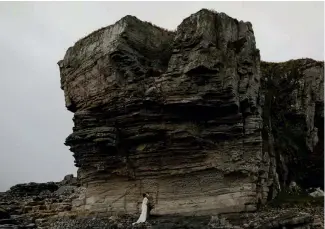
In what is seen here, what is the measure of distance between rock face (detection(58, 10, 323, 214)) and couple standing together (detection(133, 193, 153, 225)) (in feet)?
1.59

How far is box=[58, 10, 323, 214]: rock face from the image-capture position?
1185 inches

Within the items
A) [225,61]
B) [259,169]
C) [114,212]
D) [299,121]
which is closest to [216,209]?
[259,169]

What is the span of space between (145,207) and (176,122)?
206 inches

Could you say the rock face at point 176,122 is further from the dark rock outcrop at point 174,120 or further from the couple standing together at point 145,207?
the couple standing together at point 145,207

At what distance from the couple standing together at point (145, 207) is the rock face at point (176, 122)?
484 mm

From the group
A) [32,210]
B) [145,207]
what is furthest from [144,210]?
[32,210]

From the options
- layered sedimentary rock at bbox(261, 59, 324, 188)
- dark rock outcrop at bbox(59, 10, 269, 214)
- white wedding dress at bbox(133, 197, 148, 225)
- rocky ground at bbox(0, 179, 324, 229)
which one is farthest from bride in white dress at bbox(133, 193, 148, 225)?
layered sedimentary rock at bbox(261, 59, 324, 188)

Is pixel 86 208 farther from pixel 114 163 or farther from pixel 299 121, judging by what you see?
pixel 299 121

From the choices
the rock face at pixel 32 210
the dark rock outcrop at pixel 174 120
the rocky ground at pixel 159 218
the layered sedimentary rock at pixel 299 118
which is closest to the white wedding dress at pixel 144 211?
the rocky ground at pixel 159 218

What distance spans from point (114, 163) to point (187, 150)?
505cm

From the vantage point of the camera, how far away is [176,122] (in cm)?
3130

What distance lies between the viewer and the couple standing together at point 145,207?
98.2 feet

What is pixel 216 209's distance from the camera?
29.2 meters

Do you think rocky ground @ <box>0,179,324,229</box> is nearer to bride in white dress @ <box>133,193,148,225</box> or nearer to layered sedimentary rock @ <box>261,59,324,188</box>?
bride in white dress @ <box>133,193,148,225</box>
